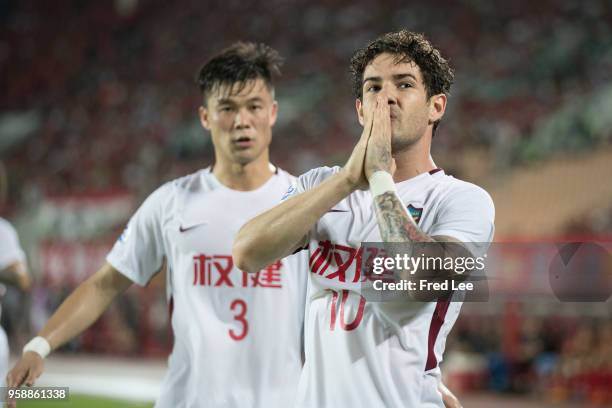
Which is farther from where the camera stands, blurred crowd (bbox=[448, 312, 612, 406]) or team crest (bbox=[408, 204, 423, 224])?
blurred crowd (bbox=[448, 312, 612, 406])

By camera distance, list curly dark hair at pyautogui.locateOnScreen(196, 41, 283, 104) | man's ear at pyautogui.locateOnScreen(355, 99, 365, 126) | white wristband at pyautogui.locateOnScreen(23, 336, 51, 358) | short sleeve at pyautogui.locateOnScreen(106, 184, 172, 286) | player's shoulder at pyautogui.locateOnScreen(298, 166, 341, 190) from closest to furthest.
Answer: man's ear at pyautogui.locateOnScreen(355, 99, 365, 126) < player's shoulder at pyautogui.locateOnScreen(298, 166, 341, 190) < white wristband at pyautogui.locateOnScreen(23, 336, 51, 358) < short sleeve at pyautogui.locateOnScreen(106, 184, 172, 286) < curly dark hair at pyautogui.locateOnScreen(196, 41, 283, 104)

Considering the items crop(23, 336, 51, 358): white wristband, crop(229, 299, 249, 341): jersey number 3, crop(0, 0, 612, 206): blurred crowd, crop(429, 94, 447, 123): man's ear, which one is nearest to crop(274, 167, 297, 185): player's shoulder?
crop(229, 299, 249, 341): jersey number 3

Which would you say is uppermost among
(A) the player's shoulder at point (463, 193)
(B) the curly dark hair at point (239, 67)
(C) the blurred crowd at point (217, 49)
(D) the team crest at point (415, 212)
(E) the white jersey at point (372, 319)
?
(C) the blurred crowd at point (217, 49)

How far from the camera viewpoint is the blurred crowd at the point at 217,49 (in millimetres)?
17031

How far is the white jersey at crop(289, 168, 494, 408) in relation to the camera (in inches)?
105

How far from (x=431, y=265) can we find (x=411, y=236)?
0.10 metres

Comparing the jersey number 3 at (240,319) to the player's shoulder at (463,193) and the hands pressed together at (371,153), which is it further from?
the hands pressed together at (371,153)

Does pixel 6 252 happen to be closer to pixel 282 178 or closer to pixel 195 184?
pixel 195 184

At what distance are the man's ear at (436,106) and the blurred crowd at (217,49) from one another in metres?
13.5

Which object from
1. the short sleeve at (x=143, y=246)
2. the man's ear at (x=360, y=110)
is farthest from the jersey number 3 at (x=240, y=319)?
the man's ear at (x=360, y=110)

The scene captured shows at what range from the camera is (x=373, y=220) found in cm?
278

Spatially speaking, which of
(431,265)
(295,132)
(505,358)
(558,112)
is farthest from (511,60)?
(431,265)

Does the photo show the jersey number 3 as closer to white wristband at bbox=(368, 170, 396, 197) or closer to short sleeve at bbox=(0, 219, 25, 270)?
short sleeve at bbox=(0, 219, 25, 270)

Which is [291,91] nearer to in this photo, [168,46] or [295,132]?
[295,132]
